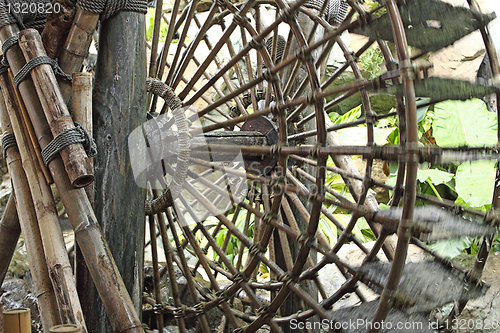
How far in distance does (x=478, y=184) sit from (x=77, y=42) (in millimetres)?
4025

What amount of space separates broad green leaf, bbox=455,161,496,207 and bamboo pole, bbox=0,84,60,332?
157 inches

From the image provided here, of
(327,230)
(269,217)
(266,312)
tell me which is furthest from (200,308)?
(327,230)

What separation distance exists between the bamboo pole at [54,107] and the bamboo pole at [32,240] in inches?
14.5

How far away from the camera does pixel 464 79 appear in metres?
1.59

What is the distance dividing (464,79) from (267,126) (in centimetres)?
129

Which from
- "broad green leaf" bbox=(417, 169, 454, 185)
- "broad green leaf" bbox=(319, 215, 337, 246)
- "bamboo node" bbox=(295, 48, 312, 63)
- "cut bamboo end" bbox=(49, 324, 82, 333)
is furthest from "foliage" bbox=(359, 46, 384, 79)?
"cut bamboo end" bbox=(49, 324, 82, 333)

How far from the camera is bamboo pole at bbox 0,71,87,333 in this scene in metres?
1.51

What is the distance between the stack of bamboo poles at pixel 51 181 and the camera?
1.55m

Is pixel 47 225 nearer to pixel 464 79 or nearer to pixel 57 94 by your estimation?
pixel 57 94

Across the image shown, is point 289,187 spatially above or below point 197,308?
above

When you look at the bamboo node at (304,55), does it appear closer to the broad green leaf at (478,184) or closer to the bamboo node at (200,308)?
the bamboo node at (200,308)

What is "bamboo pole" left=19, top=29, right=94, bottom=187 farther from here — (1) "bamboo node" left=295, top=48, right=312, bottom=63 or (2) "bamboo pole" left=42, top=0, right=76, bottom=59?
→ (1) "bamboo node" left=295, top=48, right=312, bottom=63

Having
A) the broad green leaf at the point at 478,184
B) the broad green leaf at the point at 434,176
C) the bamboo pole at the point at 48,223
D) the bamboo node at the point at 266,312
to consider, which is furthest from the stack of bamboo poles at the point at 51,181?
the broad green leaf at the point at 434,176

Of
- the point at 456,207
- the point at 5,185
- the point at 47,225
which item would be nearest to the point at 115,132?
the point at 47,225
